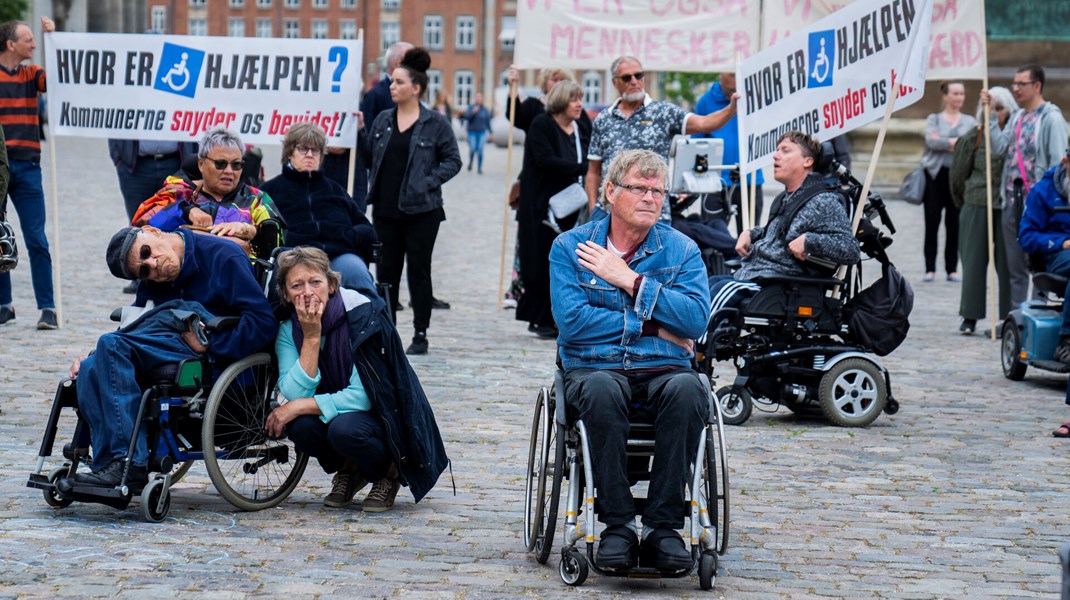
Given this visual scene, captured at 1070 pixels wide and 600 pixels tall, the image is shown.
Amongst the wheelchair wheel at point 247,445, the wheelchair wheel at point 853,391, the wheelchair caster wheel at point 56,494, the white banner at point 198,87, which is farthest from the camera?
the white banner at point 198,87

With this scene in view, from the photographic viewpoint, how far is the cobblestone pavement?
5645 mm

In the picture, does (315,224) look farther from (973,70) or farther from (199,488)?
(973,70)

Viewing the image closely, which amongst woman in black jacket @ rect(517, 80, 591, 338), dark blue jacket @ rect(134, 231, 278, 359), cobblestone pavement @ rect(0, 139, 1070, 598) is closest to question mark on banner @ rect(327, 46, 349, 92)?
woman in black jacket @ rect(517, 80, 591, 338)

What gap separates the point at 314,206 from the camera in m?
9.23

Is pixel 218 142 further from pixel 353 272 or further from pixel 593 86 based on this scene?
pixel 593 86

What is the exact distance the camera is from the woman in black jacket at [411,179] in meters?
10.9

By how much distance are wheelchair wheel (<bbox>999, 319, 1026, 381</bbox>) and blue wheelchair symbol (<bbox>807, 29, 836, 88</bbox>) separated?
6.45 feet

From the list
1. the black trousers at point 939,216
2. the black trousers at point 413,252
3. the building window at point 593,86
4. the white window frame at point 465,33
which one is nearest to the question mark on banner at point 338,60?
the black trousers at point 413,252

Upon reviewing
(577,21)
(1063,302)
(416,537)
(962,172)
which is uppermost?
(577,21)

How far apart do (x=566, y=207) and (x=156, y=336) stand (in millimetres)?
6014

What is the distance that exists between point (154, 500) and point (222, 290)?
888 millimetres

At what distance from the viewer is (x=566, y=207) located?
1220 centimetres

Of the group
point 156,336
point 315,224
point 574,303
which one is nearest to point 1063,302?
point 315,224

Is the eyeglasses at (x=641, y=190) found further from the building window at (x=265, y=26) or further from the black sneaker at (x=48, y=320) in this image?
the building window at (x=265, y=26)
